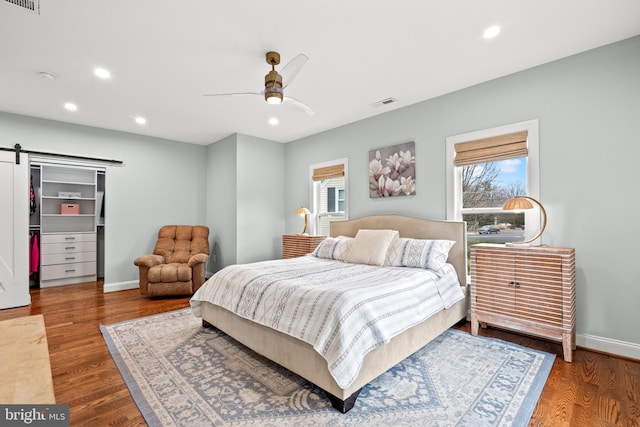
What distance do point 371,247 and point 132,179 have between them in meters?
4.34

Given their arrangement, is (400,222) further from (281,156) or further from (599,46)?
(281,156)

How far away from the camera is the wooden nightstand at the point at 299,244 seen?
476 centimetres

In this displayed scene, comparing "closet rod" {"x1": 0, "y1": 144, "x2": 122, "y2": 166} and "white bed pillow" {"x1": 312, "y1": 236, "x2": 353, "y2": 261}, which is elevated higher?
"closet rod" {"x1": 0, "y1": 144, "x2": 122, "y2": 166}

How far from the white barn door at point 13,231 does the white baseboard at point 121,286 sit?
0.94 meters

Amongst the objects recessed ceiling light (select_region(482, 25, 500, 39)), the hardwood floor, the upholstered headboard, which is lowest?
the hardwood floor

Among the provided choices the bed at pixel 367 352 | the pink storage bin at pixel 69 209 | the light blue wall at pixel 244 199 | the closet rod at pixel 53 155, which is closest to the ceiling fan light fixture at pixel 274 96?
the bed at pixel 367 352

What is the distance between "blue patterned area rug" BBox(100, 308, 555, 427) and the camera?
1.79m

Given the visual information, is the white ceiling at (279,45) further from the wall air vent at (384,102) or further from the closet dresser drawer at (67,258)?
the closet dresser drawer at (67,258)

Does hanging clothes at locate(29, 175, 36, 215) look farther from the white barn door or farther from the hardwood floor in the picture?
the hardwood floor

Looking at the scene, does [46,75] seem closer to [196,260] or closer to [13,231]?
[13,231]

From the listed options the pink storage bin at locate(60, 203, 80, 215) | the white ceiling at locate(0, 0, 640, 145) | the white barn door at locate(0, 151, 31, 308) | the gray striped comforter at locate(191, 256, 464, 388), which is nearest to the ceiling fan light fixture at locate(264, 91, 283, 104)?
the white ceiling at locate(0, 0, 640, 145)

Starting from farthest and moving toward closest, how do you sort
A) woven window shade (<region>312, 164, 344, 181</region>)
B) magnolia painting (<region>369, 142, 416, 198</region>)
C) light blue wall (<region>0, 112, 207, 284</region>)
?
1. woven window shade (<region>312, 164, 344, 181</region>)
2. light blue wall (<region>0, 112, 207, 284</region>)
3. magnolia painting (<region>369, 142, 416, 198</region>)

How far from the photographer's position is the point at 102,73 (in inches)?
121

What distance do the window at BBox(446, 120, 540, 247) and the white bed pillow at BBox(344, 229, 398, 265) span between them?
83 cm
